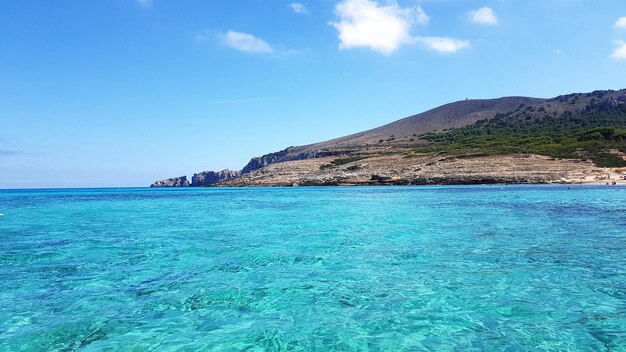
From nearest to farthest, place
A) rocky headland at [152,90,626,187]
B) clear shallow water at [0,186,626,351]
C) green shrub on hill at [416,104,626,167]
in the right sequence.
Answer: clear shallow water at [0,186,626,351], rocky headland at [152,90,626,187], green shrub on hill at [416,104,626,167]

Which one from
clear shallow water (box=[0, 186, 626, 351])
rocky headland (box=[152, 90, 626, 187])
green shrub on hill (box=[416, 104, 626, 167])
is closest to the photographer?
clear shallow water (box=[0, 186, 626, 351])

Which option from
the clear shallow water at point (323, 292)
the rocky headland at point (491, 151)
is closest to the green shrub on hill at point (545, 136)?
the rocky headland at point (491, 151)

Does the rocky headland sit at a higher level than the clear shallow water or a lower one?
higher

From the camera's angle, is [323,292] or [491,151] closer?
[323,292]

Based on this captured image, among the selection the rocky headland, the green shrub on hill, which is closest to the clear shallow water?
the rocky headland

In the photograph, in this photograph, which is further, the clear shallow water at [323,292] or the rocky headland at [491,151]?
the rocky headland at [491,151]

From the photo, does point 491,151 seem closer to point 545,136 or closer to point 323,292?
point 545,136

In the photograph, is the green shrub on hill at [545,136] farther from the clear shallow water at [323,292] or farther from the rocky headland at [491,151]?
the clear shallow water at [323,292]

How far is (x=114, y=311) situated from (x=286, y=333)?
362 cm

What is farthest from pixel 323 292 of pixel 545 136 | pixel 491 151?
pixel 545 136

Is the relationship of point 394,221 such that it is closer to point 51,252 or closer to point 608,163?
point 51,252

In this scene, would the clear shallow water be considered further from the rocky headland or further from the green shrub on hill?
the green shrub on hill

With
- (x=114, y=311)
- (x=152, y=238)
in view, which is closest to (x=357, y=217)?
(x=152, y=238)

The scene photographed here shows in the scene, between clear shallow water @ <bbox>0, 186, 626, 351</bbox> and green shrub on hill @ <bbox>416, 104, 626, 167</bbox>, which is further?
green shrub on hill @ <bbox>416, 104, 626, 167</bbox>
